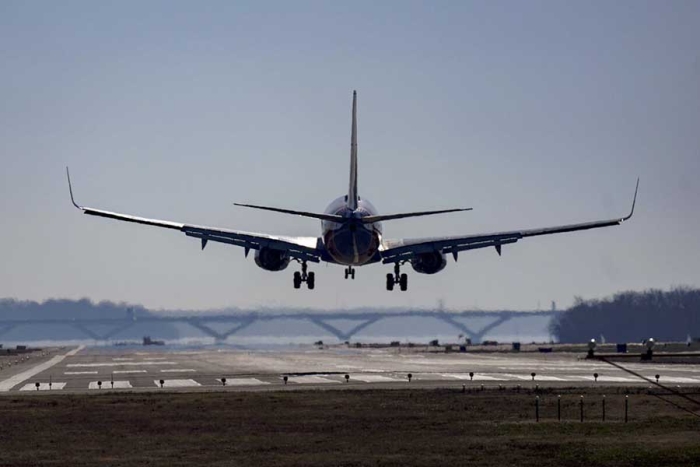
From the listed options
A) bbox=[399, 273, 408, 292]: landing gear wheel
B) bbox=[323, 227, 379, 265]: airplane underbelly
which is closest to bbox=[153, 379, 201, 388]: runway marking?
bbox=[323, 227, 379, 265]: airplane underbelly

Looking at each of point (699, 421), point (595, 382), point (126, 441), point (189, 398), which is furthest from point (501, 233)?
point (126, 441)

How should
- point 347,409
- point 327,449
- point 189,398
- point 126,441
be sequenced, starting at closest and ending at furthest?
point 327,449 → point 126,441 → point 347,409 → point 189,398

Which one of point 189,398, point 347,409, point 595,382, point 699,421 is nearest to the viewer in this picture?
point 699,421

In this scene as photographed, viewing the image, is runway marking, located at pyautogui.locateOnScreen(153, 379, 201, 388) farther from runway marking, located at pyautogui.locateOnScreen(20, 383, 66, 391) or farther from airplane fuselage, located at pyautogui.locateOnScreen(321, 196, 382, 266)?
airplane fuselage, located at pyautogui.locateOnScreen(321, 196, 382, 266)

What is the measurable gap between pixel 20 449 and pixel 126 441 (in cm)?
497

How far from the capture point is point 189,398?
7906cm

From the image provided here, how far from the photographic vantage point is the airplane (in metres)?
94.0

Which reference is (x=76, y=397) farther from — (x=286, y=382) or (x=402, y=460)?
(x=402, y=460)

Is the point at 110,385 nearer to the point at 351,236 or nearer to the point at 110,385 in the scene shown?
the point at 110,385

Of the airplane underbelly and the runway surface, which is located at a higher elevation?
the airplane underbelly

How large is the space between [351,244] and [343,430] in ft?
114

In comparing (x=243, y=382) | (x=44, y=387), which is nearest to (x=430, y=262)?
(x=243, y=382)

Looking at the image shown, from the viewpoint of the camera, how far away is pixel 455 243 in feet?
336

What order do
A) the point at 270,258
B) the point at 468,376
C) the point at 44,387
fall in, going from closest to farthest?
the point at 44,387 → the point at 270,258 → the point at 468,376
